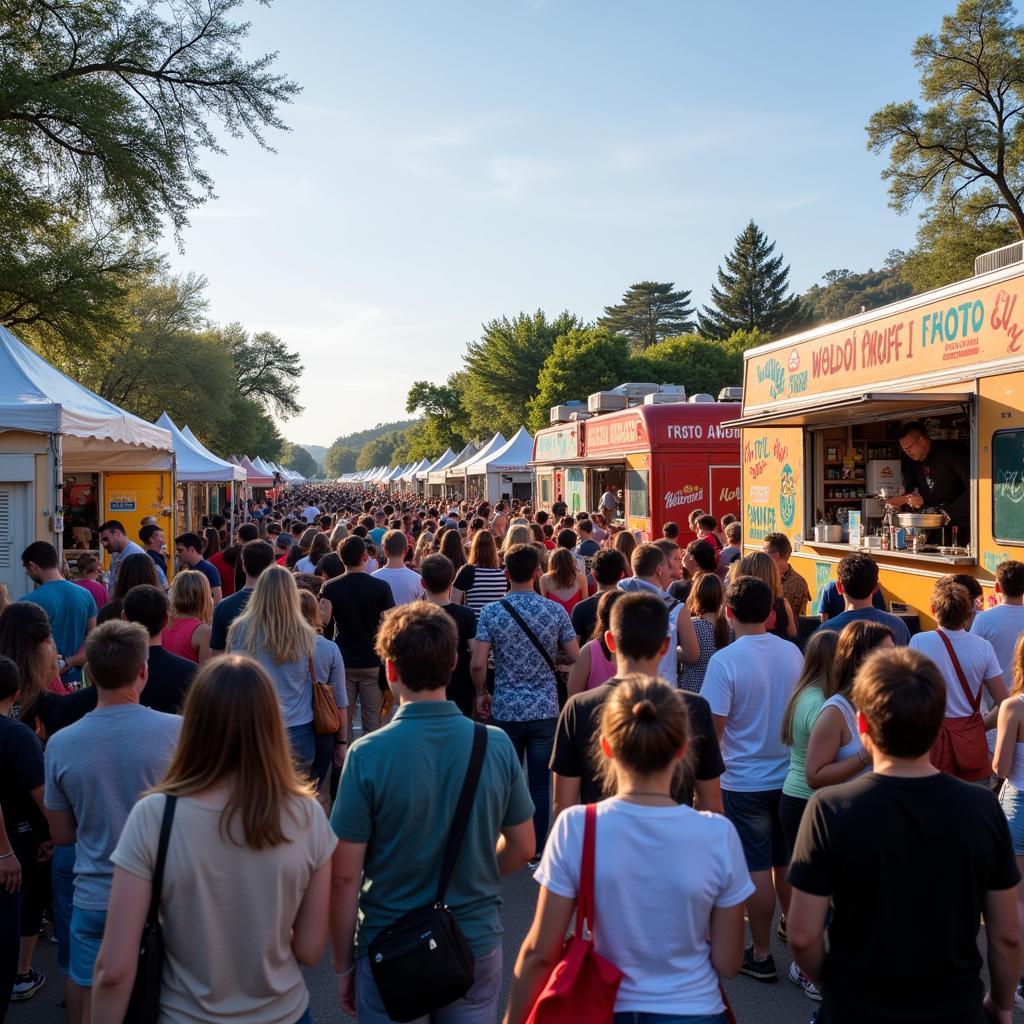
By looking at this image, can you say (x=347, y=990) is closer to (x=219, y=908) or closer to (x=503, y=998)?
(x=219, y=908)

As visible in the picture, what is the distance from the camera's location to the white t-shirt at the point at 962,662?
4828 mm

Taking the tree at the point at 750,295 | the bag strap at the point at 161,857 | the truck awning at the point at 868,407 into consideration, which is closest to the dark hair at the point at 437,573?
the bag strap at the point at 161,857

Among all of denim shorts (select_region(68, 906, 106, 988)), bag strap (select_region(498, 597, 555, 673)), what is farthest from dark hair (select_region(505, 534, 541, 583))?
denim shorts (select_region(68, 906, 106, 988))

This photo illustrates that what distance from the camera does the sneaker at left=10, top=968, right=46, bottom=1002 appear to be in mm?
4496

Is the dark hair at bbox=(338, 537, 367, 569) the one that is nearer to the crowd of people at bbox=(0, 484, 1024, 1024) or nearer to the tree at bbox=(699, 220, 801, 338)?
the crowd of people at bbox=(0, 484, 1024, 1024)

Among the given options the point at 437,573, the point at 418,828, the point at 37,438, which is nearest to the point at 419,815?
the point at 418,828

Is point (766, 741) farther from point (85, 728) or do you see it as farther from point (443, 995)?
point (85, 728)

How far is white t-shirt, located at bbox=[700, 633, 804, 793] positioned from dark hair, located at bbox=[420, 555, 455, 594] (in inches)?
84.2

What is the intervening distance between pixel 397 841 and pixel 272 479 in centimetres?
3760

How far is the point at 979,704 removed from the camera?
4.87 m

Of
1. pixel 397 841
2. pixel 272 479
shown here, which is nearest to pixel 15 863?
pixel 397 841

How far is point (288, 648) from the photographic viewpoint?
5195mm

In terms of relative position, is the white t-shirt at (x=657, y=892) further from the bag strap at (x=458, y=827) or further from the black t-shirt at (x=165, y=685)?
the black t-shirt at (x=165, y=685)

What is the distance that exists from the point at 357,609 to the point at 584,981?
5098 millimetres
